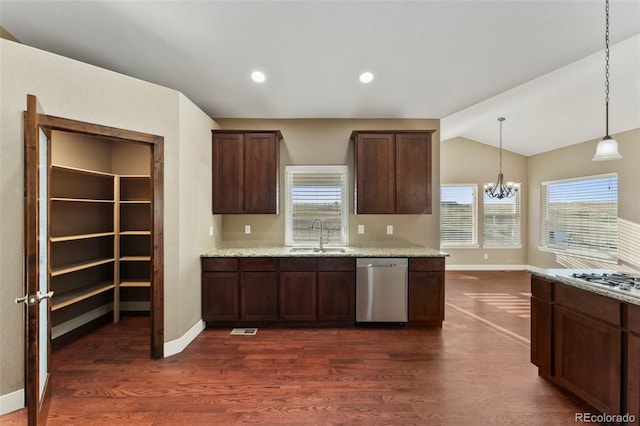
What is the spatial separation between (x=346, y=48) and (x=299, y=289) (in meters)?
2.78

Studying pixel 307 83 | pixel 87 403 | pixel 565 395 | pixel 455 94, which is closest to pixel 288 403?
pixel 87 403

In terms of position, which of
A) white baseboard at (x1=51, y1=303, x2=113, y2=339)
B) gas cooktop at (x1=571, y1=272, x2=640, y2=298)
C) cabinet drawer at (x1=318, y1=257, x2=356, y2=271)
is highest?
gas cooktop at (x1=571, y1=272, x2=640, y2=298)

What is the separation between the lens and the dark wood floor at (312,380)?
1.95 m

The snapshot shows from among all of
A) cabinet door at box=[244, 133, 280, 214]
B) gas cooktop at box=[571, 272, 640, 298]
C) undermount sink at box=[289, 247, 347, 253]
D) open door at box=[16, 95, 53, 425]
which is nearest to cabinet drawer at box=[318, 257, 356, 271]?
undermount sink at box=[289, 247, 347, 253]

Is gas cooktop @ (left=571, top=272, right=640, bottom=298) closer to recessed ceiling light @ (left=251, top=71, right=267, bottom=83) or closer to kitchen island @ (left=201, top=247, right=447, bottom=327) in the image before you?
kitchen island @ (left=201, top=247, right=447, bottom=327)

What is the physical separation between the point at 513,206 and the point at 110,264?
8.65 meters

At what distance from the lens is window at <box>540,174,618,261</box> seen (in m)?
5.19

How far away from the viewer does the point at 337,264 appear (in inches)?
133

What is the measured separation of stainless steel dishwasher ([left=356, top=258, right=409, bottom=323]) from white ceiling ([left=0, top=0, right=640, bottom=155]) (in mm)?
2210

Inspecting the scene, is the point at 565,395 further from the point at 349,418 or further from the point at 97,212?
the point at 97,212

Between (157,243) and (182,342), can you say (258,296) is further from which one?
(157,243)

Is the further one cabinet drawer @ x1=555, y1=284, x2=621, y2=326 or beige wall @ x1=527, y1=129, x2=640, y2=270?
beige wall @ x1=527, y1=129, x2=640, y2=270

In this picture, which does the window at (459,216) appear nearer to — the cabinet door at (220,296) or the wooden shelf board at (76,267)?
the cabinet door at (220,296)

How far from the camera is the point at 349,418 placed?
191 cm
